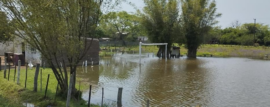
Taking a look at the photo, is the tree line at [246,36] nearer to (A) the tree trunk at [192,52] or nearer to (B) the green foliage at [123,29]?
(B) the green foliage at [123,29]

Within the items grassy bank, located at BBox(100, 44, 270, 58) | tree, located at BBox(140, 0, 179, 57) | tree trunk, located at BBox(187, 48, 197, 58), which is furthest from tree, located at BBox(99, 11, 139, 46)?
tree, located at BBox(140, 0, 179, 57)

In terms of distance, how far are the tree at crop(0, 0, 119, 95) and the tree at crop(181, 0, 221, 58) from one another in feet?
116

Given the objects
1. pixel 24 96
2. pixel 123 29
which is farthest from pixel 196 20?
pixel 24 96

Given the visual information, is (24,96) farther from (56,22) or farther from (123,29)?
(123,29)

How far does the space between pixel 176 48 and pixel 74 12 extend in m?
36.7

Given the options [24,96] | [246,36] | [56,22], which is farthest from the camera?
[246,36]

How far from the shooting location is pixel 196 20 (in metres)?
43.0

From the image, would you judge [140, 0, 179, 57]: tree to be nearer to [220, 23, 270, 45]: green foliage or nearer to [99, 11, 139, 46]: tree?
[99, 11, 139, 46]: tree

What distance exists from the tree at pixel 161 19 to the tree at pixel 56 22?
31.7 meters

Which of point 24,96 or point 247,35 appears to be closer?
point 24,96

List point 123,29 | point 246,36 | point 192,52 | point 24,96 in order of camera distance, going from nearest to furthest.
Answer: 1. point 24,96
2. point 192,52
3. point 123,29
4. point 246,36

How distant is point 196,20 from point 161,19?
237 inches

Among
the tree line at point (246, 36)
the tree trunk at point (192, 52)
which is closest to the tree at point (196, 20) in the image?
the tree trunk at point (192, 52)

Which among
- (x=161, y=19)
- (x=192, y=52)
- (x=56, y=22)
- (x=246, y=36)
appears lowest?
(x=192, y=52)
